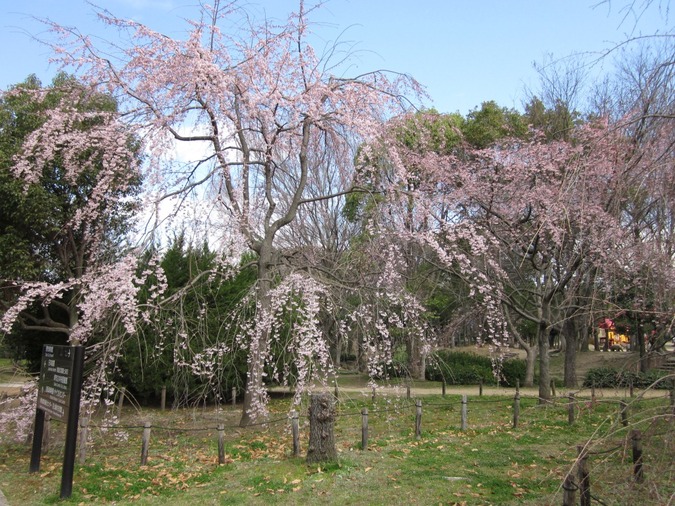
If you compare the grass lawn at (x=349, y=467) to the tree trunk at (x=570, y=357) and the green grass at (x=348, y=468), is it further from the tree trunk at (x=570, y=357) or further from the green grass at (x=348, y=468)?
the tree trunk at (x=570, y=357)

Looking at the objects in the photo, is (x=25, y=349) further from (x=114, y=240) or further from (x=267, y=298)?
(x=267, y=298)

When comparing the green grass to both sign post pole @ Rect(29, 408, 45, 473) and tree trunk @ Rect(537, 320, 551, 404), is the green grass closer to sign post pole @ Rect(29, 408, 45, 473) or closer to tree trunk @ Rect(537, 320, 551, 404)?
sign post pole @ Rect(29, 408, 45, 473)

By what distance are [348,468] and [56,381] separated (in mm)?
3539

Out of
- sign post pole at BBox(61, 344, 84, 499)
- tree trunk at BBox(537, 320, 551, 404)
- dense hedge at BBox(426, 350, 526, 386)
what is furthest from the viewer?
dense hedge at BBox(426, 350, 526, 386)

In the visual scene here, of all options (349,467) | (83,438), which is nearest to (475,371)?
(349,467)

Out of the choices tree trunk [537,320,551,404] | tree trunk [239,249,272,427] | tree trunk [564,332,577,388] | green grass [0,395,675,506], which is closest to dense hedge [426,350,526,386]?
tree trunk [564,332,577,388]

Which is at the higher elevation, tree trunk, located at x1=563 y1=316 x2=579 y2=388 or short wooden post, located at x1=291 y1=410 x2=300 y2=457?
tree trunk, located at x1=563 y1=316 x2=579 y2=388

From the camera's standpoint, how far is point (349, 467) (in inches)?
230

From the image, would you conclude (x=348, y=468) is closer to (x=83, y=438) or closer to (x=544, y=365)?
(x=83, y=438)

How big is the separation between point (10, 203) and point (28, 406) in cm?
485

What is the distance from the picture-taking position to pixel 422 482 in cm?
523

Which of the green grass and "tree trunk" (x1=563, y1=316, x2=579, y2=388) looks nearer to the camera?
the green grass

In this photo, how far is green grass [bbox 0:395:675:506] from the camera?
15.8ft

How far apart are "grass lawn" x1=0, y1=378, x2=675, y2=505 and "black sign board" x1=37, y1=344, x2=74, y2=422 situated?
0.85 meters
